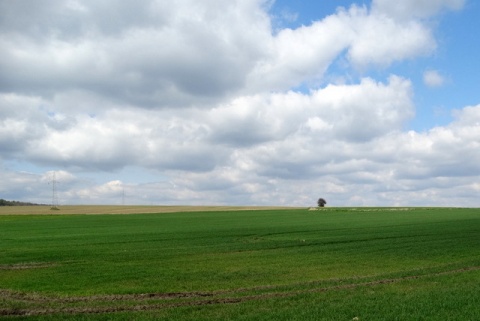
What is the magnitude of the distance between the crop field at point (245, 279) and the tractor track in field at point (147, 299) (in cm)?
4

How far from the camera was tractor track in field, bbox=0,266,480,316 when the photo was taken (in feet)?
62.0

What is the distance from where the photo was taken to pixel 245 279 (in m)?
26.0

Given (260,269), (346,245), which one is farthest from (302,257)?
(346,245)

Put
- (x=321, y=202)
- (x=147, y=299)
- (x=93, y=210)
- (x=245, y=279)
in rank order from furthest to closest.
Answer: (x=321, y=202) < (x=93, y=210) < (x=245, y=279) < (x=147, y=299)

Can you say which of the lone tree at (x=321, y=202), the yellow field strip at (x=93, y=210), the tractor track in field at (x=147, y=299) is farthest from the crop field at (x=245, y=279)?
the lone tree at (x=321, y=202)

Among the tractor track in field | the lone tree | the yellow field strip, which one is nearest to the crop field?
the tractor track in field

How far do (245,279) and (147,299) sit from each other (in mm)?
6412

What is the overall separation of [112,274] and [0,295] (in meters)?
6.26

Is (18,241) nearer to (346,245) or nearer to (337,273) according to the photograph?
(346,245)

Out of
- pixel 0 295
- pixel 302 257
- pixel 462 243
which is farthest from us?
pixel 462 243

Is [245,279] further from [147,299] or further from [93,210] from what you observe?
[93,210]

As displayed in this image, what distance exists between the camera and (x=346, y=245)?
41875 millimetres

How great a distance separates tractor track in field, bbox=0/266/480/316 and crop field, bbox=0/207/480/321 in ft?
0.14

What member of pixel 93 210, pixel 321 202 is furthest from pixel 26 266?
pixel 321 202
